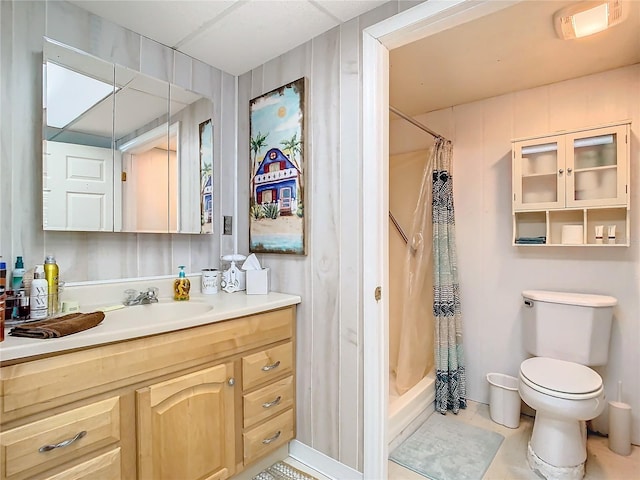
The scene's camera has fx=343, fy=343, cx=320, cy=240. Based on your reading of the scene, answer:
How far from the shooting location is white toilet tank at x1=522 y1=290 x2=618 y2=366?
6.21 ft

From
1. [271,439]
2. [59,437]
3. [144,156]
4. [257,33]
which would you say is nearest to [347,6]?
[257,33]

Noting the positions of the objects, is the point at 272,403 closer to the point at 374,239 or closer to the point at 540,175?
the point at 374,239

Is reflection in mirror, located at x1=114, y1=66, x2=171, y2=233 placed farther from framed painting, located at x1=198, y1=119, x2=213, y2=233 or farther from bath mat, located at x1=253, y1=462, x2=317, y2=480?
bath mat, located at x1=253, y1=462, x2=317, y2=480

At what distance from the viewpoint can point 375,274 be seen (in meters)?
1.50

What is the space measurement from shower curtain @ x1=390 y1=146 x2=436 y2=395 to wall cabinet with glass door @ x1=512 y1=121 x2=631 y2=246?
1.78 feet

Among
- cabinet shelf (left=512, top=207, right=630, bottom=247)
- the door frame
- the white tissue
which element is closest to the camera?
the door frame

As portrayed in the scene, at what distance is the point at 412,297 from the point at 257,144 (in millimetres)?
1397

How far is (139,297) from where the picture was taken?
162 centimetres

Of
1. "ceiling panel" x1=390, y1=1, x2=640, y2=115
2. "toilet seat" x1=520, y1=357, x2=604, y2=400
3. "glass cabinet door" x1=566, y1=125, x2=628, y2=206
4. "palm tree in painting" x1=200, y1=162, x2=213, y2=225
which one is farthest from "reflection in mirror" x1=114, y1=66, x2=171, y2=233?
"glass cabinet door" x1=566, y1=125, x2=628, y2=206

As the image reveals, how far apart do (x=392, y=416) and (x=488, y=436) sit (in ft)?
1.97

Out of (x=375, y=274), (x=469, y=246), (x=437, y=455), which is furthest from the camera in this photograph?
(x=469, y=246)

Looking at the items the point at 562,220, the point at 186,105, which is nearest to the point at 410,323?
the point at 562,220

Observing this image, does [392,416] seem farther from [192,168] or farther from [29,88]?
[29,88]

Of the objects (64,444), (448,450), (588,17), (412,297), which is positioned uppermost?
(588,17)
